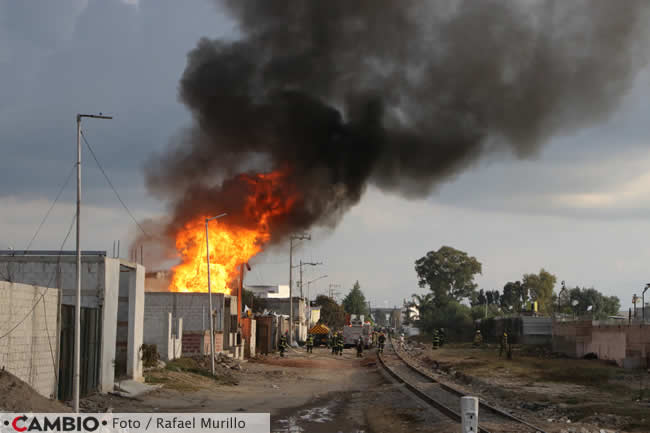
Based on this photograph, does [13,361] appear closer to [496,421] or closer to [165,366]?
[496,421]

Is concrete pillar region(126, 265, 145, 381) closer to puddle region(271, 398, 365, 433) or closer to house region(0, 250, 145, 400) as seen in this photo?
house region(0, 250, 145, 400)

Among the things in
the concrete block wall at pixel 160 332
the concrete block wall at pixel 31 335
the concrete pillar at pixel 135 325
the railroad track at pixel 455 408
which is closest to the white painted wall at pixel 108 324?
the concrete pillar at pixel 135 325

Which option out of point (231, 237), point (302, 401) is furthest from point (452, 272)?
point (302, 401)

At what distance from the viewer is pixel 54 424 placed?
529 inches

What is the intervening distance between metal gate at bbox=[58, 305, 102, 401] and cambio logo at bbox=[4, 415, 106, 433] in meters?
7.83

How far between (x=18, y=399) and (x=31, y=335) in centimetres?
454

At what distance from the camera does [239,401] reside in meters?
25.2

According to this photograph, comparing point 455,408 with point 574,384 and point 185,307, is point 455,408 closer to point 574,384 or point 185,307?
point 574,384

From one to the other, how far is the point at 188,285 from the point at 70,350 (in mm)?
26321

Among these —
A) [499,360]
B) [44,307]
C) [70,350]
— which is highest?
[44,307]

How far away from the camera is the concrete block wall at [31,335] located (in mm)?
17734

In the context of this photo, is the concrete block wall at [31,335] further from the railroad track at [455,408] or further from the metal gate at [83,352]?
the railroad track at [455,408]

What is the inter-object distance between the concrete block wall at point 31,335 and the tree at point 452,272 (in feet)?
401

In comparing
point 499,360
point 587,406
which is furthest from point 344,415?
point 499,360
